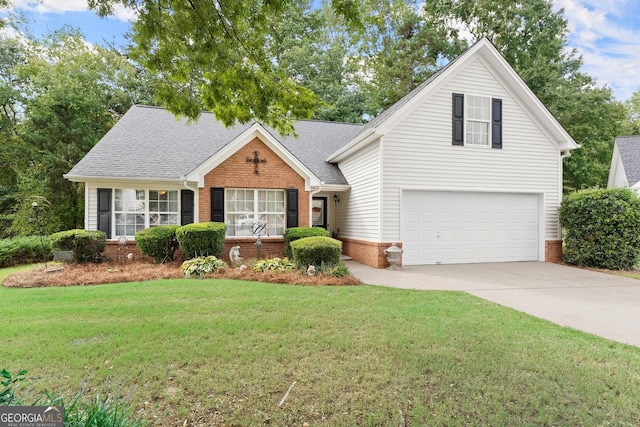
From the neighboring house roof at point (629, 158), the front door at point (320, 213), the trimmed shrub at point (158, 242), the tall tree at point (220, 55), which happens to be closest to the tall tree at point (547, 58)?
the neighboring house roof at point (629, 158)

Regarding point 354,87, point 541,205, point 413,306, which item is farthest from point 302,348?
point 354,87

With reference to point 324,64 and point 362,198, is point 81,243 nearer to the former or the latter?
point 362,198

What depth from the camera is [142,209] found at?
38.2 feet

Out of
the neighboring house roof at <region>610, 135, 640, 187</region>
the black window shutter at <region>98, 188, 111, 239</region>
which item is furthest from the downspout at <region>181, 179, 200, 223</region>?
the neighboring house roof at <region>610, 135, 640, 187</region>

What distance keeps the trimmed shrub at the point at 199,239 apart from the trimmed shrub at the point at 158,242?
2.33 feet

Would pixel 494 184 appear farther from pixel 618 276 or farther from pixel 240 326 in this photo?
pixel 240 326

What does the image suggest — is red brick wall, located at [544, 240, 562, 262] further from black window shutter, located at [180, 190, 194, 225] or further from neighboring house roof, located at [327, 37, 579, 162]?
black window shutter, located at [180, 190, 194, 225]

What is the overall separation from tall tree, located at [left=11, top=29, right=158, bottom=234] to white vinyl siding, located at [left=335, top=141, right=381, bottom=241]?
45.6 ft

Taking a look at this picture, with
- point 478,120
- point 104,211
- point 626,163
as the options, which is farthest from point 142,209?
point 626,163

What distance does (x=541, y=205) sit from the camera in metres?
11.9

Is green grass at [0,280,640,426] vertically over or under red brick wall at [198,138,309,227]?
under

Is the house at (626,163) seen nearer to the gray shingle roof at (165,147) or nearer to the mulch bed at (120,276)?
the gray shingle roof at (165,147)

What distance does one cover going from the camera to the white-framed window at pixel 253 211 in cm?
1160

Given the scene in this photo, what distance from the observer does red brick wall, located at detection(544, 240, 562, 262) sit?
1180 centimetres
